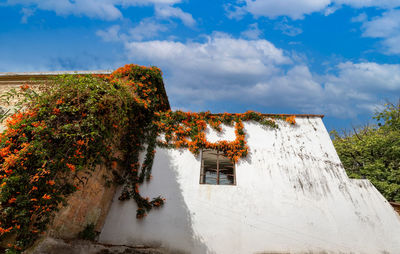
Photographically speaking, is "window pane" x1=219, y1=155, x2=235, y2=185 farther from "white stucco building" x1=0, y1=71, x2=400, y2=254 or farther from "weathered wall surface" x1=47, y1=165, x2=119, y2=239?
"weathered wall surface" x1=47, y1=165, x2=119, y2=239

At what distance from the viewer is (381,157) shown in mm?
13633

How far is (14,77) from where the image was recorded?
29.7 ft

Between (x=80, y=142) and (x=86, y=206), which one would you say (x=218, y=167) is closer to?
(x=86, y=206)

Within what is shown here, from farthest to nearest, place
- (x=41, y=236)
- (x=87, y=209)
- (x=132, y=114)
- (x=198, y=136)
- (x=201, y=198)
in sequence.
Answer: (x=198, y=136) → (x=132, y=114) → (x=201, y=198) → (x=87, y=209) → (x=41, y=236)

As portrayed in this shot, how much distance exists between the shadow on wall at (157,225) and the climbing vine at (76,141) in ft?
0.90

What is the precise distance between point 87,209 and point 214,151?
4.74 meters

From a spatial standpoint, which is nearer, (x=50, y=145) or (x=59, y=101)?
(x=50, y=145)

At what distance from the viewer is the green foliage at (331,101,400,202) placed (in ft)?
38.5

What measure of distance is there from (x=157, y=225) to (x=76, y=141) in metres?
3.75

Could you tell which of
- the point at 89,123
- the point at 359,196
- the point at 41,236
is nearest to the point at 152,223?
the point at 41,236

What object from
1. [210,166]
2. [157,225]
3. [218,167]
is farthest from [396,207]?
[157,225]

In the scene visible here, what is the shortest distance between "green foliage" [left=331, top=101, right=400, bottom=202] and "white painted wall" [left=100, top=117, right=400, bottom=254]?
7796 millimetres

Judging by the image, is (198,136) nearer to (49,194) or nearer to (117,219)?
(117,219)

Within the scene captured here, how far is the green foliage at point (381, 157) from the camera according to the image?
38.5 feet
